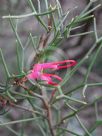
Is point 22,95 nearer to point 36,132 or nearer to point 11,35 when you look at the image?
point 36,132

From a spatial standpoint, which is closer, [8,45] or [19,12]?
[19,12]

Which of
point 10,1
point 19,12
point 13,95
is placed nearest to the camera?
point 13,95

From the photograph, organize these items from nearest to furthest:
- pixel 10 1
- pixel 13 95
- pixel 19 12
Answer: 1. pixel 13 95
2. pixel 19 12
3. pixel 10 1

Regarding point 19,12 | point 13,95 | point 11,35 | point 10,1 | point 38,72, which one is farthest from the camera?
point 11,35

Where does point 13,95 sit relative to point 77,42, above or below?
above

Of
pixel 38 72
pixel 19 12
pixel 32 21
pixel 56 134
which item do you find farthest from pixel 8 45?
pixel 38 72

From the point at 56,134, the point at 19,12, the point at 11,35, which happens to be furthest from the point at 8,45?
the point at 56,134

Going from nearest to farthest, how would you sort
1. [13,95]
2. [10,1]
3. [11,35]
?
[13,95]
[10,1]
[11,35]

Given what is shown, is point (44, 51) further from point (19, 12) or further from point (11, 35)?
point (11, 35)

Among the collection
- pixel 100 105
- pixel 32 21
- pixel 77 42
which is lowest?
pixel 100 105
